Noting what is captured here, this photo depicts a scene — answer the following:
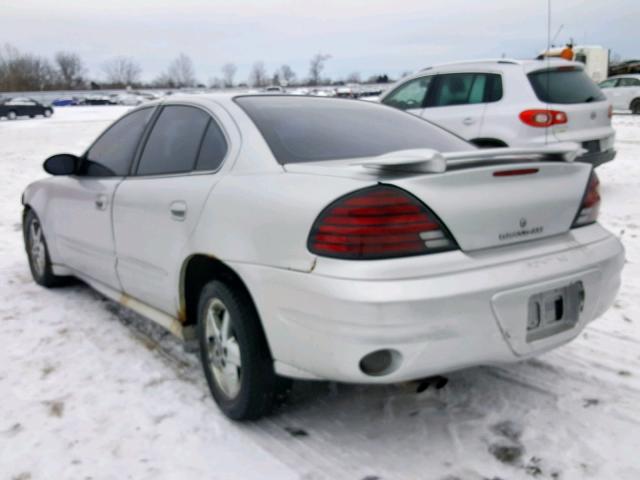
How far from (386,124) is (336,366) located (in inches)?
63.7

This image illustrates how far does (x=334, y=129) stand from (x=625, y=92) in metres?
23.3

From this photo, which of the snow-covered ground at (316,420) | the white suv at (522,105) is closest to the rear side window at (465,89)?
the white suv at (522,105)

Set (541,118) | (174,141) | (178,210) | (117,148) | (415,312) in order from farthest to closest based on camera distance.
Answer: (541,118), (117,148), (174,141), (178,210), (415,312)

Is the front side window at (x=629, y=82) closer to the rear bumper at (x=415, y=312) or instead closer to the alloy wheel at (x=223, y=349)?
the rear bumper at (x=415, y=312)

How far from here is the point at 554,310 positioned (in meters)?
2.54

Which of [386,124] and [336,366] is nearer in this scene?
[336,366]

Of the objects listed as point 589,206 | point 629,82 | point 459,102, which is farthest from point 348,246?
point 629,82

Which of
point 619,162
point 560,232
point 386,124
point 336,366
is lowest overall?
point 619,162

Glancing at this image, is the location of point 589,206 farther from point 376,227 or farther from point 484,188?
point 376,227

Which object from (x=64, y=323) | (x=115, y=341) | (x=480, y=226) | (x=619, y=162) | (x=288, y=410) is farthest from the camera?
(x=619, y=162)

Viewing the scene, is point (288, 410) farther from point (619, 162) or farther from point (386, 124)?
point (619, 162)

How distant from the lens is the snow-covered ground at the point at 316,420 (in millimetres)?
2545

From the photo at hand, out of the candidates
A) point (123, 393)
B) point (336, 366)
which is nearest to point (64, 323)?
point (123, 393)

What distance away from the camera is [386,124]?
11.3ft
